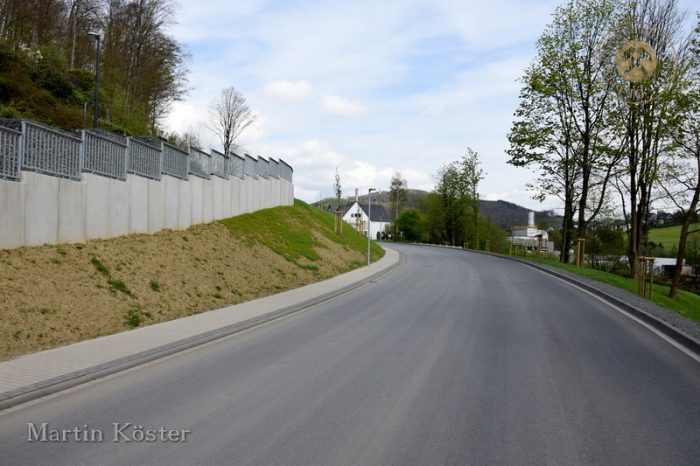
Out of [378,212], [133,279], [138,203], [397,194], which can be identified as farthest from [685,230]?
[378,212]

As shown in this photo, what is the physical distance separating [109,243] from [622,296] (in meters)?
15.6

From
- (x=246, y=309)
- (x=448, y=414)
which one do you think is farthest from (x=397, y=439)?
(x=246, y=309)

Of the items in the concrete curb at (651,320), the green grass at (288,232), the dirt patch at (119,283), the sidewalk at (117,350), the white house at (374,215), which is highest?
the white house at (374,215)

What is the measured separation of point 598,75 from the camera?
112ft

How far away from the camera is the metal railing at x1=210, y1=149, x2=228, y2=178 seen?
23891mm

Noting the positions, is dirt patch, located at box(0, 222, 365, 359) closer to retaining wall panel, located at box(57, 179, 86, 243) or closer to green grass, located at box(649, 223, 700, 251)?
retaining wall panel, located at box(57, 179, 86, 243)

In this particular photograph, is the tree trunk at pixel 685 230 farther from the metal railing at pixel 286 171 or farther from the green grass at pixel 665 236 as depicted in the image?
the green grass at pixel 665 236

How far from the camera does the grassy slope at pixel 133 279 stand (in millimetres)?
9836

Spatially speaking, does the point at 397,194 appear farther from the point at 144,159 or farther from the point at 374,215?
the point at 144,159

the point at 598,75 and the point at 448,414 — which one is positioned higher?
the point at 598,75

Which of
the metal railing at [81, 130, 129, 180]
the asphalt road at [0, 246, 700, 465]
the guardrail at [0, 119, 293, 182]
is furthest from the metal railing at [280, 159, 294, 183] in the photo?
the asphalt road at [0, 246, 700, 465]

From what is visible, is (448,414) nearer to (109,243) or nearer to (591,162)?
(109,243)

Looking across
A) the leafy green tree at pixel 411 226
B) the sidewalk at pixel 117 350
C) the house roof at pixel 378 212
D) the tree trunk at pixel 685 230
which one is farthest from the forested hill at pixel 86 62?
the house roof at pixel 378 212

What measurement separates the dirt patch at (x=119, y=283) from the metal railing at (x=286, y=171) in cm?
1566
